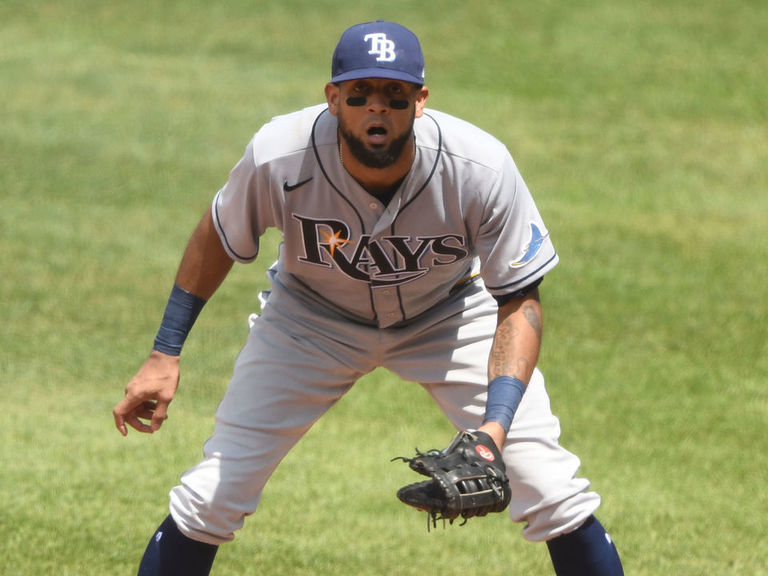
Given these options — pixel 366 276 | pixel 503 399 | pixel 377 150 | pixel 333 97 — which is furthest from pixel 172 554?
pixel 333 97

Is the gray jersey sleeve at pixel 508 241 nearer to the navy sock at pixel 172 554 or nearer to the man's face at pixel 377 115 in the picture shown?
the man's face at pixel 377 115

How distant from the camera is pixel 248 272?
9.32 meters

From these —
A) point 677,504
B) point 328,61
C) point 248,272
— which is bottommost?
point 677,504

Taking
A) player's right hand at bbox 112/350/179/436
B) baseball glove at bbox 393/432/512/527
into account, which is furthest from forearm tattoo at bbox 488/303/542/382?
player's right hand at bbox 112/350/179/436

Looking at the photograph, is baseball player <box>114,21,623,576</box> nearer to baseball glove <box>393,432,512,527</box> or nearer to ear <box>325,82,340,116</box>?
ear <box>325,82,340,116</box>

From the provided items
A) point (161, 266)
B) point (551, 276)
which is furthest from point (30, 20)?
point (551, 276)

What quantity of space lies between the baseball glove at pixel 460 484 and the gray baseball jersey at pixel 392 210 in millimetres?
842

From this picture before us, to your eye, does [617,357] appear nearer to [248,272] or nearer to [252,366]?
[248,272]

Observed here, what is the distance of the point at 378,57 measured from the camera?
13.3 ft

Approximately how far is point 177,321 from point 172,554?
0.83 meters

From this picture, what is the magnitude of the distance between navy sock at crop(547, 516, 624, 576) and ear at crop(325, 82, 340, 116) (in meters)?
1.69

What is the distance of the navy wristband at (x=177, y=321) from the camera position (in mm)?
4418

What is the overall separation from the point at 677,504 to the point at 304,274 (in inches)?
108

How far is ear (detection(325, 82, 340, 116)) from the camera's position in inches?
164
